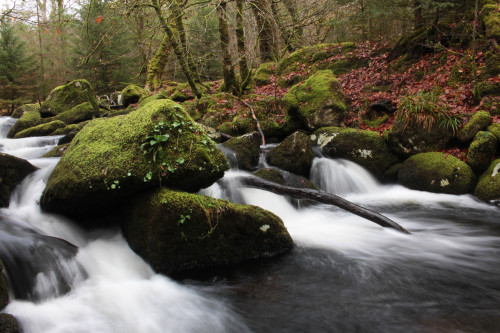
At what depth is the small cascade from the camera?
6832 millimetres

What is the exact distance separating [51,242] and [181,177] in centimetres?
160

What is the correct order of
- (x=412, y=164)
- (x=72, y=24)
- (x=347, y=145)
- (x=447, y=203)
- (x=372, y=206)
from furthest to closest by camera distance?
(x=72, y=24) → (x=347, y=145) → (x=412, y=164) → (x=372, y=206) → (x=447, y=203)

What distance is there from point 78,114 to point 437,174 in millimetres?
12370

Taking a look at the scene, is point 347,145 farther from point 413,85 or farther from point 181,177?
point 181,177

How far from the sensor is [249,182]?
16.1 ft

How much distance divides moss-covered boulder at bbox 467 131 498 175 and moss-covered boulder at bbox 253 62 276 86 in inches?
370

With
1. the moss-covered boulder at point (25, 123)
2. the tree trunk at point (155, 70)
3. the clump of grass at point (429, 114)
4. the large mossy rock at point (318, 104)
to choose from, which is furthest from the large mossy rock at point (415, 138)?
the moss-covered boulder at point (25, 123)

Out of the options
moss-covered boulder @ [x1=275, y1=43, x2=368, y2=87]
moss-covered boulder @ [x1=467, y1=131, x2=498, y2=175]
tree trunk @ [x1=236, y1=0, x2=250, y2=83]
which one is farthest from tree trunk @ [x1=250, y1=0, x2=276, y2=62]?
moss-covered boulder @ [x1=467, y1=131, x2=498, y2=175]

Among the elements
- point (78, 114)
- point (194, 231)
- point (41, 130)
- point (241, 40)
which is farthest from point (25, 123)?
point (194, 231)

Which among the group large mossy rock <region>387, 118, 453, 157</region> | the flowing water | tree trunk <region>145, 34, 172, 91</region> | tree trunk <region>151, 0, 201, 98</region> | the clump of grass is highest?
tree trunk <region>145, 34, 172, 91</region>

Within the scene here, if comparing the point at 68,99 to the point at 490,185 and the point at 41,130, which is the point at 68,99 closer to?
the point at 41,130

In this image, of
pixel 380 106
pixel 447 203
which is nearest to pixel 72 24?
pixel 380 106

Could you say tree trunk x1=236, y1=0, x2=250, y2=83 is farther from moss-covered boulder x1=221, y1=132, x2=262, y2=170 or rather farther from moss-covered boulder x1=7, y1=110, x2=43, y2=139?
moss-covered boulder x1=7, y1=110, x2=43, y2=139

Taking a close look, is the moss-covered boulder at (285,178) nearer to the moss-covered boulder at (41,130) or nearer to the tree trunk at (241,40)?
the tree trunk at (241,40)
